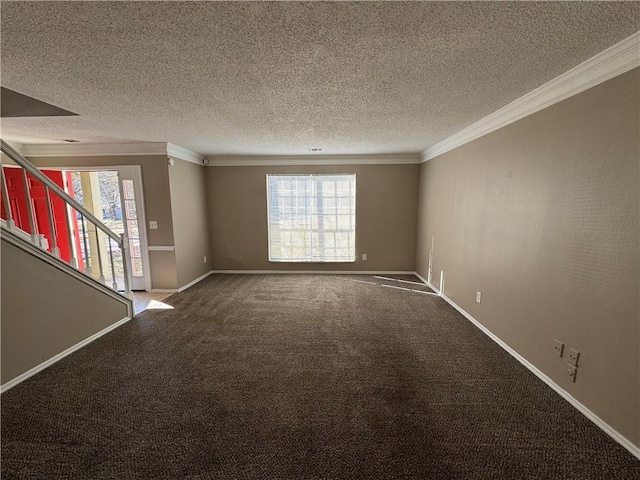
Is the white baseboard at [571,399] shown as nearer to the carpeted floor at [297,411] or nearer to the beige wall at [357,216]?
the carpeted floor at [297,411]

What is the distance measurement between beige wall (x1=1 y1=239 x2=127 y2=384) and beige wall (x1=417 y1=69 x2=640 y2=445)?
4079mm

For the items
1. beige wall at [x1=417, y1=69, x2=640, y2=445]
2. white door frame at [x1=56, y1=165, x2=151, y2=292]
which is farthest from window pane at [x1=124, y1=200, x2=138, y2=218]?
beige wall at [x1=417, y1=69, x2=640, y2=445]

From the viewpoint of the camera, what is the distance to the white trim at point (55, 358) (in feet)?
7.01

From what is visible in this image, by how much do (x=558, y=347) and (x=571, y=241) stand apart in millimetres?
776

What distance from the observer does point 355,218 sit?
17.6ft

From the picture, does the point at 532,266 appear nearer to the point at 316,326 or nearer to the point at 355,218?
the point at 316,326

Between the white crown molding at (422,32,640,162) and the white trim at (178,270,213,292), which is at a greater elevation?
the white crown molding at (422,32,640,162)

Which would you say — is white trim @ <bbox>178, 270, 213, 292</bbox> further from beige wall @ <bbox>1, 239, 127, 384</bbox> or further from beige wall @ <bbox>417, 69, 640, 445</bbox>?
beige wall @ <bbox>417, 69, 640, 445</bbox>

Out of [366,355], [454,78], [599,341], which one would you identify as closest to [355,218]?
[366,355]

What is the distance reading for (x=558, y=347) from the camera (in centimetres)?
203

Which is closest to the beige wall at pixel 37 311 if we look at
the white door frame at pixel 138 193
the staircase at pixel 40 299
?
the staircase at pixel 40 299

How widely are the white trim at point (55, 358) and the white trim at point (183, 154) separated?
7.89 feet

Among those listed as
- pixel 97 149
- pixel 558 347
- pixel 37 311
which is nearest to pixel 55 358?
pixel 37 311

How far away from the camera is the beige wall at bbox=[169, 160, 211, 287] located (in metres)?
4.38
